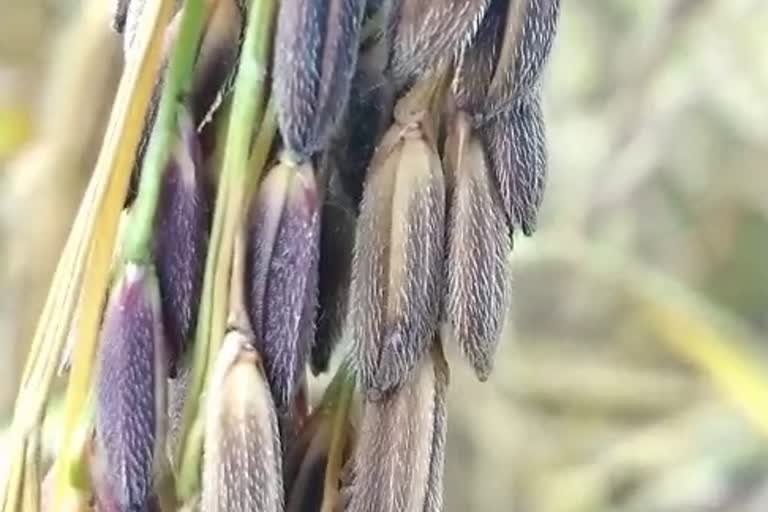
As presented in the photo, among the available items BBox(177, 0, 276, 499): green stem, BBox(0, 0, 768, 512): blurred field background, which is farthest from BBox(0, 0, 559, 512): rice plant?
BBox(0, 0, 768, 512): blurred field background

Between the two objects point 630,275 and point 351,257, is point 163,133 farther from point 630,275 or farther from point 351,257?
point 630,275

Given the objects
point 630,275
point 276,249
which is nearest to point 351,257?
point 276,249

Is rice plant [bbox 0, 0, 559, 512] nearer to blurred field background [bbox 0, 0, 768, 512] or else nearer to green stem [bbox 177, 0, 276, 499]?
green stem [bbox 177, 0, 276, 499]

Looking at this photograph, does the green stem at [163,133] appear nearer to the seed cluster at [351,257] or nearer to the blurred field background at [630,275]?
the seed cluster at [351,257]

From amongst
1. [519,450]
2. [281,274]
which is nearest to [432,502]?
[281,274]

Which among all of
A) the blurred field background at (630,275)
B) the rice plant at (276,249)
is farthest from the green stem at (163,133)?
the blurred field background at (630,275)

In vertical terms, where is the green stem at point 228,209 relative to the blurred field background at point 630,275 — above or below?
below
